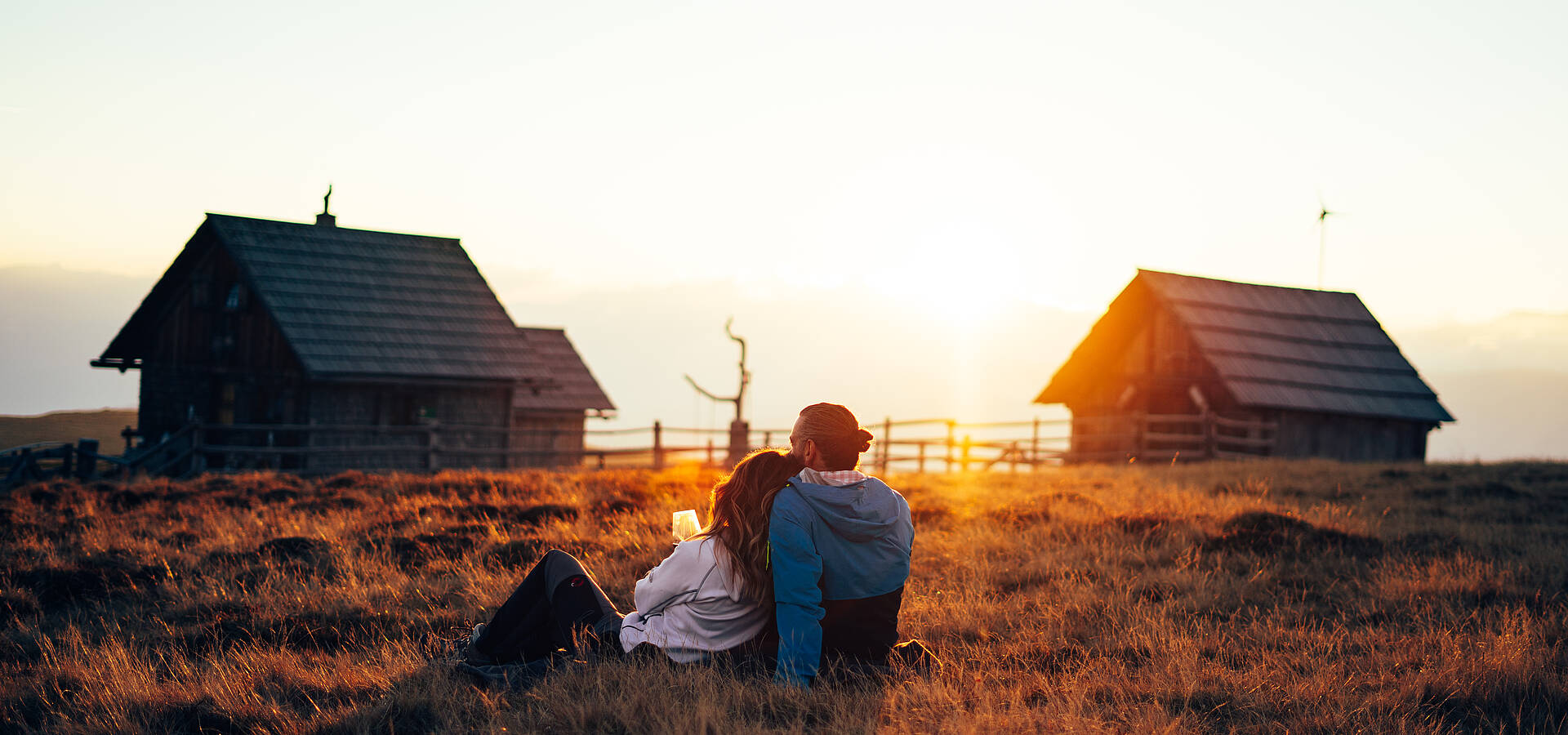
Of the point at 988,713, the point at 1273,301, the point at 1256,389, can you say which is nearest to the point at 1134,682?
the point at 988,713

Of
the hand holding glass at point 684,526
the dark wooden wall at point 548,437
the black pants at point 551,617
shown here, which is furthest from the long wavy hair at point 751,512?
the dark wooden wall at point 548,437

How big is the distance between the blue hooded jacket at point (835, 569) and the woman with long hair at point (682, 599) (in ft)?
0.41

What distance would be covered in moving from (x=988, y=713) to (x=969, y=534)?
201 inches

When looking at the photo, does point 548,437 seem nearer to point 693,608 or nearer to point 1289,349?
point 1289,349

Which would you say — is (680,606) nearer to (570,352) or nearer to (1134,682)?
(1134,682)

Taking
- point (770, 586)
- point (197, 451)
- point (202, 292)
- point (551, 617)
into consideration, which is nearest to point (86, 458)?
point (197, 451)

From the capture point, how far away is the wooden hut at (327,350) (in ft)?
74.1

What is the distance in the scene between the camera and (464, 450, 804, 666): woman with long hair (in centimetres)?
441

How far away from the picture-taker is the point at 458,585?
7.32m

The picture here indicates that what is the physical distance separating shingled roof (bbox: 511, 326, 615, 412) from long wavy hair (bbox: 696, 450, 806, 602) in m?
28.0

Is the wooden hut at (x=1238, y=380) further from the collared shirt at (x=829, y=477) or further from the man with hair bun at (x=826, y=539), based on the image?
the collared shirt at (x=829, y=477)

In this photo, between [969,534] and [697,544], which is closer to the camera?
[697,544]

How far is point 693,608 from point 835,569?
2.26 ft

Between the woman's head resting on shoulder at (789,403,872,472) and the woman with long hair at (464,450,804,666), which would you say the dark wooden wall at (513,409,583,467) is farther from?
the woman's head resting on shoulder at (789,403,872,472)
